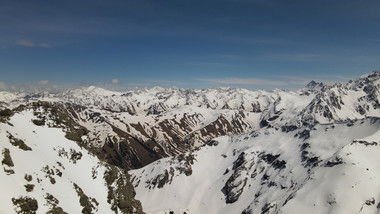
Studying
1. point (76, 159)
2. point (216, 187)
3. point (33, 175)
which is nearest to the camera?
point (33, 175)

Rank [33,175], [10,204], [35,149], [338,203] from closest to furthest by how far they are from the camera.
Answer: [10,204]
[33,175]
[35,149]
[338,203]

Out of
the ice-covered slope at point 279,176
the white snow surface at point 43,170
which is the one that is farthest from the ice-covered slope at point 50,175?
the ice-covered slope at point 279,176

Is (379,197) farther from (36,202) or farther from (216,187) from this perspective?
(36,202)

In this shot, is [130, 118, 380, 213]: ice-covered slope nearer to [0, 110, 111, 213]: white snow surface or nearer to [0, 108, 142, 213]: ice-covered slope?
[0, 108, 142, 213]: ice-covered slope

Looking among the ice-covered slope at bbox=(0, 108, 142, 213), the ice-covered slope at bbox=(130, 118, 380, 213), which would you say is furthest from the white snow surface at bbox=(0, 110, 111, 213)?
the ice-covered slope at bbox=(130, 118, 380, 213)

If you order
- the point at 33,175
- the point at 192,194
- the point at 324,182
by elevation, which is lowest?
the point at 192,194

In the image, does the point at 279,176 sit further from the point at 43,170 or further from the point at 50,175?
the point at 43,170

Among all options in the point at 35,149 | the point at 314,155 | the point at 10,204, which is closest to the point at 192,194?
the point at 314,155

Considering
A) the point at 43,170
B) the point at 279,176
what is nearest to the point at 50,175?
the point at 43,170
